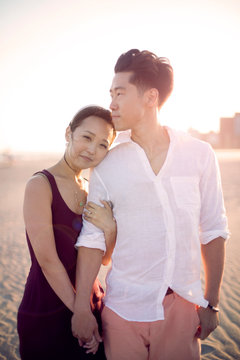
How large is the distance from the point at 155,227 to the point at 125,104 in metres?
0.95

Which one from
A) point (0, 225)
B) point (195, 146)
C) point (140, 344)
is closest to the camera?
point (140, 344)

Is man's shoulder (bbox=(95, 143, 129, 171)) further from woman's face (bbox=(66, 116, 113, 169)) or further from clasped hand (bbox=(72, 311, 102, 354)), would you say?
clasped hand (bbox=(72, 311, 102, 354))

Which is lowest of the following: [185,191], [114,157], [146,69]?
[185,191]

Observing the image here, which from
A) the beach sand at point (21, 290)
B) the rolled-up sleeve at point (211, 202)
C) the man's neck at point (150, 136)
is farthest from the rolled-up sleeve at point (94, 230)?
the beach sand at point (21, 290)

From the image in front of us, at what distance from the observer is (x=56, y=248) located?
2.03 meters

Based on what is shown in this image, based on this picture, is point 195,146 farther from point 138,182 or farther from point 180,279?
point 180,279

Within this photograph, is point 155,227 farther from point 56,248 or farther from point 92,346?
point 92,346

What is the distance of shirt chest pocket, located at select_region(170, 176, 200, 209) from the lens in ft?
6.41

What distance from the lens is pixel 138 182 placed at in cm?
197

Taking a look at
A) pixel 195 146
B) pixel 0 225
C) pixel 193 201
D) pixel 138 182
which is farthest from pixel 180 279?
pixel 0 225

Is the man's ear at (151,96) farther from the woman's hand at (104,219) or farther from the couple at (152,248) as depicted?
the woman's hand at (104,219)

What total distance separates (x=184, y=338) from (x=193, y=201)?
38.0 inches

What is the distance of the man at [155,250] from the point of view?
1.91 m

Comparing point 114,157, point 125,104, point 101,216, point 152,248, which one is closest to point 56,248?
point 101,216
